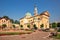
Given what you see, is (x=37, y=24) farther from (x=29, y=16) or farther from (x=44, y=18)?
(x=29, y=16)

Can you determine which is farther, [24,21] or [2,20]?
[24,21]

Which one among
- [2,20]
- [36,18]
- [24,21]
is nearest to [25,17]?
[24,21]

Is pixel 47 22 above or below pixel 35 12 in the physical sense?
below

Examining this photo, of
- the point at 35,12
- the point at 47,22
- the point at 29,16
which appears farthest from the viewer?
the point at 29,16

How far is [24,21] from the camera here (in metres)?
94.8

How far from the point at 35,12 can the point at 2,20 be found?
68.4ft

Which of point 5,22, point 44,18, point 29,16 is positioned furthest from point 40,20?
point 5,22

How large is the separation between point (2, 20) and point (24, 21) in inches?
728

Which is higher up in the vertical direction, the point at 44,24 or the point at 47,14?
the point at 47,14

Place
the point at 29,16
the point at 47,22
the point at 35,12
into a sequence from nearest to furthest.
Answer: the point at 35,12, the point at 47,22, the point at 29,16

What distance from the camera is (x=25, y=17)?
3767 inches

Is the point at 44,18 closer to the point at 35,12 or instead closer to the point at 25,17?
the point at 35,12

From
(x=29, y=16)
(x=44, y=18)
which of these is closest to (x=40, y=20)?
(x=44, y=18)

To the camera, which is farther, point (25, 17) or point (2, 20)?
point (25, 17)
